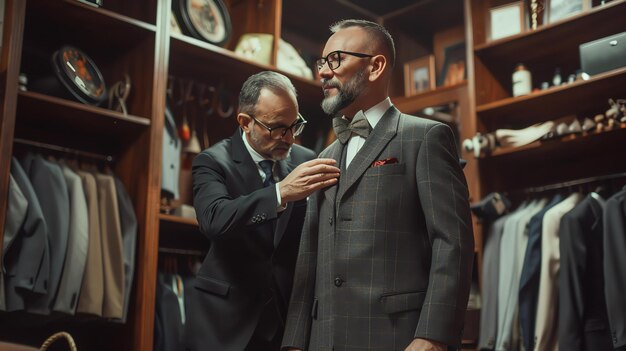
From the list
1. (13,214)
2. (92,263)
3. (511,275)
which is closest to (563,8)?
(511,275)

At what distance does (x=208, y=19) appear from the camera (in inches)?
140

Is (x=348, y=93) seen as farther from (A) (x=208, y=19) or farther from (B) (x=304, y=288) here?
(A) (x=208, y=19)

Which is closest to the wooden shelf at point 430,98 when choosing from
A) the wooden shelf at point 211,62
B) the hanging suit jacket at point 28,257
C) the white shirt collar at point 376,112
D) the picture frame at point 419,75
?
the picture frame at point 419,75

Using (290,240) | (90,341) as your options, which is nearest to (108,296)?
(90,341)

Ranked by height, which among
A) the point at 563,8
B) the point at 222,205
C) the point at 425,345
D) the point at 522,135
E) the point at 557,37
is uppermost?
the point at 563,8

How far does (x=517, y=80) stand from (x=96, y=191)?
2.16 m

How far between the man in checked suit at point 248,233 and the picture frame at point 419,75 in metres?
2.08

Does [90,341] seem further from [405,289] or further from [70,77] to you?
[405,289]

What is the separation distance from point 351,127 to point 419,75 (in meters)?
2.47

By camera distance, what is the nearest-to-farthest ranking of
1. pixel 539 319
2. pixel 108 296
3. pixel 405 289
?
pixel 405 289
pixel 108 296
pixel 539 319

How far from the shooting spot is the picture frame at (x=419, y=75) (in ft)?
13.8

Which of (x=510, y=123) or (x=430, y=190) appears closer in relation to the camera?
(x=430, y=190)

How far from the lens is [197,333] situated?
2.13 m

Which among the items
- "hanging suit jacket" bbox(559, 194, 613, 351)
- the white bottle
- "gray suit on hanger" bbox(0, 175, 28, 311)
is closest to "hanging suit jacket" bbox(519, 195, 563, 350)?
"hanging suit jacket" bbox(559, 194, 613, 351)
